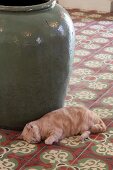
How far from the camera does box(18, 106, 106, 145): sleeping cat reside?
81.4 inches

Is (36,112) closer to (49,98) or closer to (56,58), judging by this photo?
(49,98)

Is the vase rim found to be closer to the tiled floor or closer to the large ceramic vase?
the large ceramic vase

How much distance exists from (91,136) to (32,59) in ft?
1.70

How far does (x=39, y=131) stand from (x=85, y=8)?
3.12 metres

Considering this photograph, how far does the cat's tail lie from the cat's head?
302 mm

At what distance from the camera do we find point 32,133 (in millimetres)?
2062

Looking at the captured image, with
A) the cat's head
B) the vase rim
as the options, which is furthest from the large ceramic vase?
the cat's head

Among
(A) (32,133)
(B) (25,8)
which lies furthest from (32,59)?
(A) (32,133)

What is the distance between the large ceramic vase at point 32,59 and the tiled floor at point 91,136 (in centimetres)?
18

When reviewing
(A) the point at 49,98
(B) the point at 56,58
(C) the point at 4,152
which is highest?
(B) the point at 56,58

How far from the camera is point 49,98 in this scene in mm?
2184

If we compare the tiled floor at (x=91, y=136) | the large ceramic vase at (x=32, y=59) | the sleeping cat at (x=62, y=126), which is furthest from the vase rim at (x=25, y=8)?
the tiled floor at (x=91, y=136)

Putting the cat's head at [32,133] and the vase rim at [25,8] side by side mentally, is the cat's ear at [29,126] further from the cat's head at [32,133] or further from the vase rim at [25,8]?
the vase rim at [25,8]

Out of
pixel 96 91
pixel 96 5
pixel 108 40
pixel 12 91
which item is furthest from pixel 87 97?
pixel 96 5
